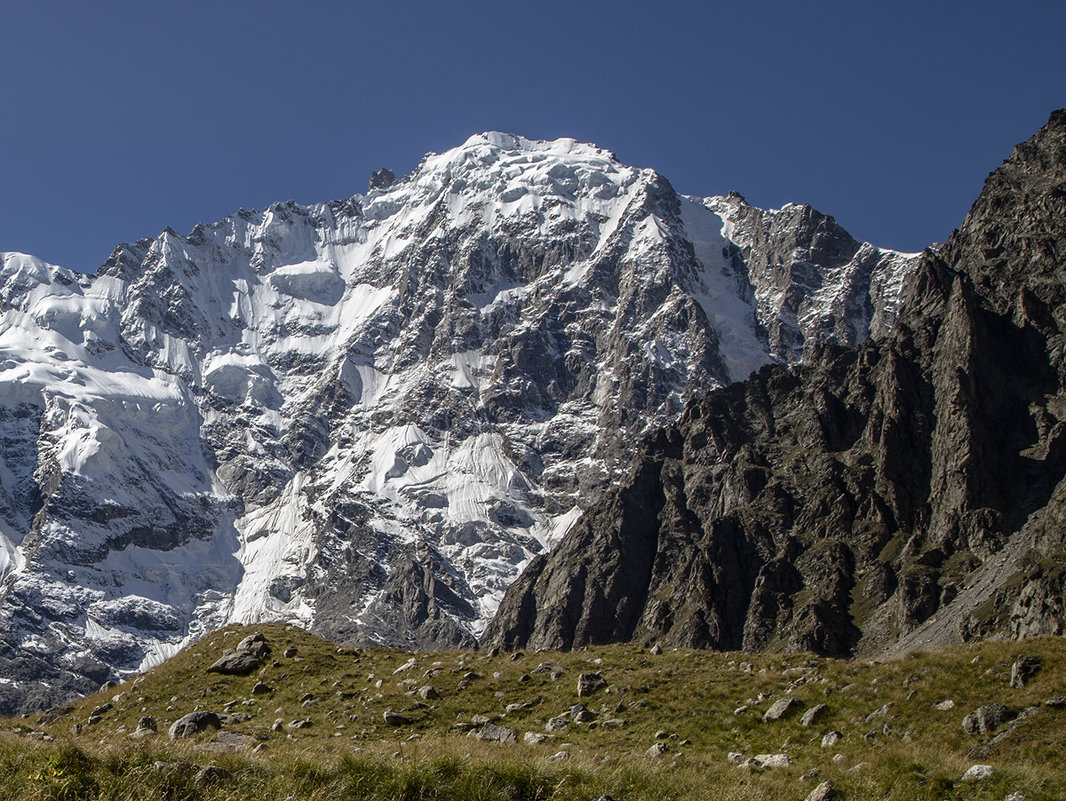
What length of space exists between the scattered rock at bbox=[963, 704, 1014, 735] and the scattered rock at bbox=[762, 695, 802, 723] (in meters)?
4.63

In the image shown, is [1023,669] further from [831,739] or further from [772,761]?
[772,761]

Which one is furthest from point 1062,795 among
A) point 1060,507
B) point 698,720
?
point 1060,507

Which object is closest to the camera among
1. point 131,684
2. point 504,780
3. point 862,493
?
point 504,780

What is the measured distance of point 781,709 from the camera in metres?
27.9

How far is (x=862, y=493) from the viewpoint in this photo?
18988 centimetres

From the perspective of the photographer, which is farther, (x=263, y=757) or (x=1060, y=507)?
(x=1060, y=507)

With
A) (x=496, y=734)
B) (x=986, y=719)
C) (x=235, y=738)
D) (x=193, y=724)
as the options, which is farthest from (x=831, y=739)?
(x=193, y=724)

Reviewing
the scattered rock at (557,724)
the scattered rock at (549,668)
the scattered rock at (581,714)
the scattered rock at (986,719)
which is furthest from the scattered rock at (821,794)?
the scattered rock at (549,668)

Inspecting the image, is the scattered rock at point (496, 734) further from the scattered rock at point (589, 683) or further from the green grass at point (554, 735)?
the scattered rock at point (589, 683)

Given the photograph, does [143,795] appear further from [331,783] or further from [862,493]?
[862,493]

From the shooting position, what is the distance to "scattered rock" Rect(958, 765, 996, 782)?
61.3ft

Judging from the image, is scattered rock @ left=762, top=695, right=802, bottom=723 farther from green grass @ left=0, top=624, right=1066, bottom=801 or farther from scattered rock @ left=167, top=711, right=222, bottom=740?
scattered rock @ left=167, top=711, right=222, bottom=740

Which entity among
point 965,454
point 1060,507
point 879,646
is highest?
point 965,454

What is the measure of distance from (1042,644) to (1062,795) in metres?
12.3
